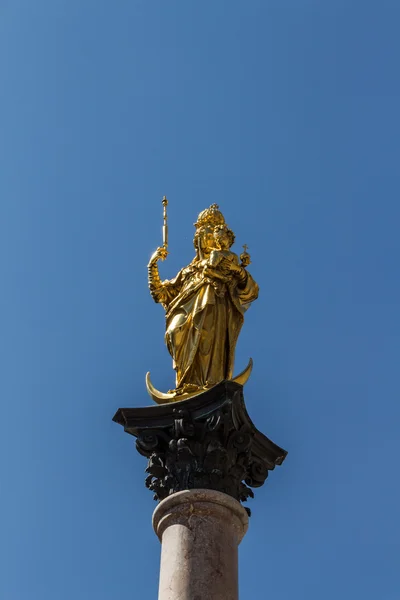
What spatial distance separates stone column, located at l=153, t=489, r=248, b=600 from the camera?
1475cm

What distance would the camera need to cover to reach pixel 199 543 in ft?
50.0

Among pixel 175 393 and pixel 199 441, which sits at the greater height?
pixel 175 393

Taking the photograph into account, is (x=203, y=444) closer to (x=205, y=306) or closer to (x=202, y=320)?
(x=202, y=320)

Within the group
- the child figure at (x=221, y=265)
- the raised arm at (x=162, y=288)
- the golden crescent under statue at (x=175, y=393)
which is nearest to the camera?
the golden crescent under statue at (x=175, y=393)

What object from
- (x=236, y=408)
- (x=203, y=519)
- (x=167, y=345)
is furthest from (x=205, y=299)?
(x=203, y=519)

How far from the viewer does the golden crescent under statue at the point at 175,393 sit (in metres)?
17.2

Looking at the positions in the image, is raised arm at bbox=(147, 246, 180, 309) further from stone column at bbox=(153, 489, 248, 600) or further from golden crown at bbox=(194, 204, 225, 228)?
stone column at bbox=(153, 489, 248, 600)

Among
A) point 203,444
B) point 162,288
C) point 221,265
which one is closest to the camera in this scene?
point 203,444

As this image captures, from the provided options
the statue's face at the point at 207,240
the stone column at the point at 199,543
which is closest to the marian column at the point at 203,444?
the stone column at the point at 199,543

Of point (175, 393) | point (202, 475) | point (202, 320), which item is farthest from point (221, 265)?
point (202, 475)

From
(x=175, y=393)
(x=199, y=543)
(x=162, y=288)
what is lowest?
(x=199, y=543)

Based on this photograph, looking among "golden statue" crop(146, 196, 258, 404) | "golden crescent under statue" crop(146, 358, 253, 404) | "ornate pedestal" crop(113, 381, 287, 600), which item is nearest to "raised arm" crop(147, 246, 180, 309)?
"golden statue" crop(146, 196, 258, 404)

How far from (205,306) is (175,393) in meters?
1.81

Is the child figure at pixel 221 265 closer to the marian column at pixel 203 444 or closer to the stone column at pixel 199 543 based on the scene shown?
the marian column at pixel 203 444
